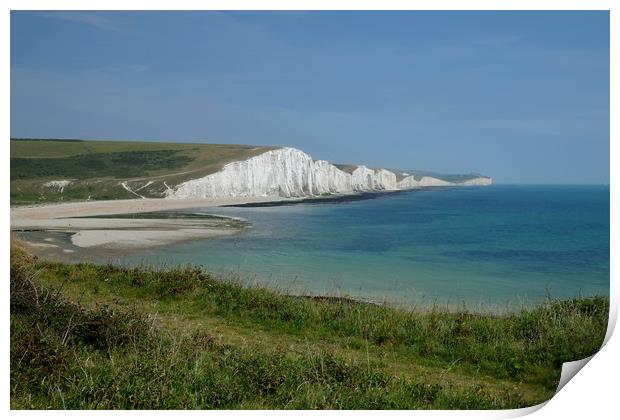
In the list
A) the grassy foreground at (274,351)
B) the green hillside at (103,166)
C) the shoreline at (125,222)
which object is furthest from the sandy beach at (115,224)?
the grassy foreground at (274,351)

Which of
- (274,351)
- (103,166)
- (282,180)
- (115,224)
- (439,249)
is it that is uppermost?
(103,166)

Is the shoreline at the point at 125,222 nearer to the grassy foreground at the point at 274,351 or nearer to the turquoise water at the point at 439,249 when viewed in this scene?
the turquoise water at the point at 439,249

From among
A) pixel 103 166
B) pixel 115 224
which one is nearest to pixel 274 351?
pixel 103 166

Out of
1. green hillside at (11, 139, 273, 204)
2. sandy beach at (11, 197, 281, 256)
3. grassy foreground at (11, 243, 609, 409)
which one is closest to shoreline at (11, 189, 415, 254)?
sandy beach at (11, 197, 281, 256)

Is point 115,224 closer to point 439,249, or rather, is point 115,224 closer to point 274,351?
point 439,249

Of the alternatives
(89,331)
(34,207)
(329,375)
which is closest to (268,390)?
(329,375)

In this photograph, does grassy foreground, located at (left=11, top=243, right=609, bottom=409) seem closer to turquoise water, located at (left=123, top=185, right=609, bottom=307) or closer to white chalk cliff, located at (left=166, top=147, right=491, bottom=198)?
turquoise water, located at (left=123, top=185, right=609, bottom=307)
